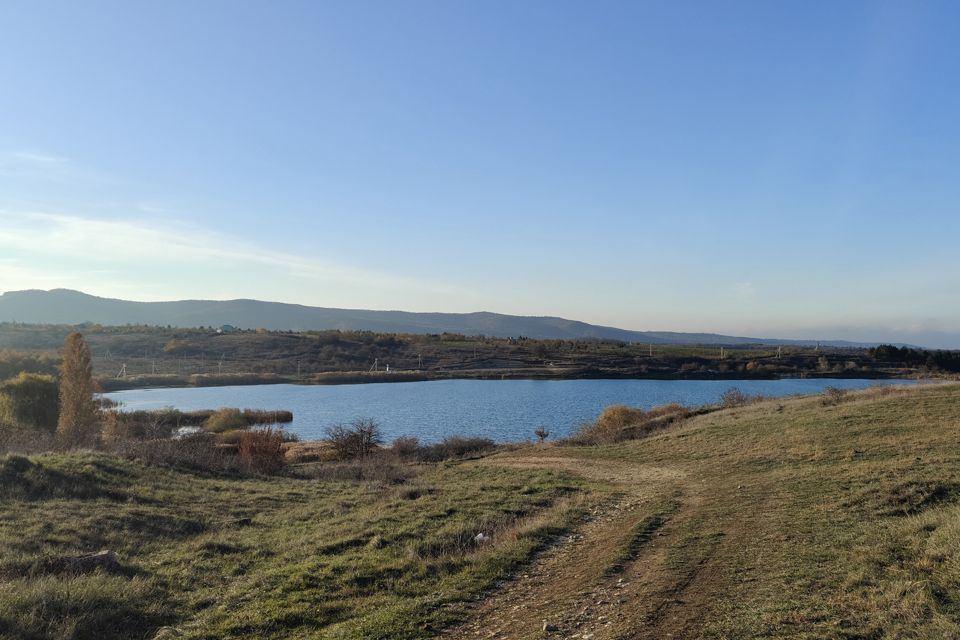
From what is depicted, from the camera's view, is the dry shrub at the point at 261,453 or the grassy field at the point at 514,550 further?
the dry shrub at the point at 261,453

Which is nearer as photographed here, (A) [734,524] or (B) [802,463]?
(A) [734,524]

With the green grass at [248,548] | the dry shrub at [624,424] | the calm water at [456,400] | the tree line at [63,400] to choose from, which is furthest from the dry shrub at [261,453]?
the dry shrub at [624,424]

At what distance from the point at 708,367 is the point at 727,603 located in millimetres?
117028

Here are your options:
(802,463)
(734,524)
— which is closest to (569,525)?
(734,524)

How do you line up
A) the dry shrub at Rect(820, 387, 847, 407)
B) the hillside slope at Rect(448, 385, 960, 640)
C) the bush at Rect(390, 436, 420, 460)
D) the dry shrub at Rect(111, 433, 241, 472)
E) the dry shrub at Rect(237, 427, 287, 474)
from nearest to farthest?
the hillside slope at Rect(448, 385, 960, 640) → the dry shrub at Rect(111, 433, 241, 472) → the dry shrub at Rect(237, 427, 287, 474) → the dry shrub at Rect(820, 387, 847, 407) → the bush at Rect(390, 436, 420, 460)

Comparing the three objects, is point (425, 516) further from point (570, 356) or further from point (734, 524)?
point (570, 356)

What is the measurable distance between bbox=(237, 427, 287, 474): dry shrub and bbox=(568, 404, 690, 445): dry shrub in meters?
16.3

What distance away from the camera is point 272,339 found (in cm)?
14462

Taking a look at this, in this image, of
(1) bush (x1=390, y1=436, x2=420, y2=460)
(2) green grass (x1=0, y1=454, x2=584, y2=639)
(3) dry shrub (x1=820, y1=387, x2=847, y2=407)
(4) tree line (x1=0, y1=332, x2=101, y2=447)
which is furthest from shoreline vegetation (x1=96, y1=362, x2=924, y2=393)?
(2) green grass (x1=0, y1=454, x2=584, y2=639)

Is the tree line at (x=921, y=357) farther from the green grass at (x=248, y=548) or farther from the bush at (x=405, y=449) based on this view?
the green grass at (x=248, y=548)

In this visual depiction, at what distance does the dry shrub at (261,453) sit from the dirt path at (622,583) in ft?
62.0

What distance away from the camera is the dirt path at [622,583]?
25.6ft

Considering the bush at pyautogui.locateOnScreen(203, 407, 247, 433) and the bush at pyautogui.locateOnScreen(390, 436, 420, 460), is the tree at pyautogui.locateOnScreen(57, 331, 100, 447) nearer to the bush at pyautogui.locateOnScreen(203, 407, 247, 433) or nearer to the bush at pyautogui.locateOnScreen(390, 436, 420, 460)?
the bush at pyautogui.locateOnScreen(203, 407, 247, 433)

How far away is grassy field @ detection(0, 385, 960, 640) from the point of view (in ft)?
25.9
